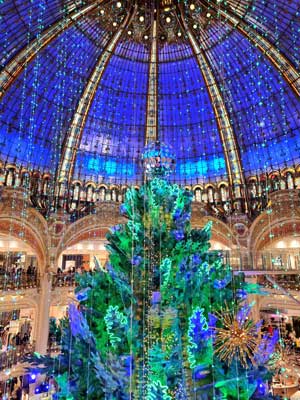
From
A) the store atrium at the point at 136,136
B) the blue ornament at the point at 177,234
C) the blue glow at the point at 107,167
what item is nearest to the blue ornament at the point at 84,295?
the blue ornament at the point at 177,234

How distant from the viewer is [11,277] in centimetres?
Result: 2200

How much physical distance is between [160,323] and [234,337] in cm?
182

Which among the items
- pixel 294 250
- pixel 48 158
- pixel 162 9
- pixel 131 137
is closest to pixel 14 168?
pixel 48 158

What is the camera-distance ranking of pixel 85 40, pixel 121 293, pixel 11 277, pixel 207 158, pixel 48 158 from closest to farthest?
pixel 121 293 → pixel 11 277 → pixel 85 40 → pixel 48 158 → pixel 207 158

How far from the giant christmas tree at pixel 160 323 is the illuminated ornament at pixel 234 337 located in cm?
2

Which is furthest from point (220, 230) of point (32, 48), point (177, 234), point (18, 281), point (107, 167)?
point (32, 48)

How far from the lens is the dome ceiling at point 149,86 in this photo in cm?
2159

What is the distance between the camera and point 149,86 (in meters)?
26.8

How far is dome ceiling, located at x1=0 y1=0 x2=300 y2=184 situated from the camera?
21594mm

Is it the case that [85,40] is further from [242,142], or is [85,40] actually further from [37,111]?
[242,142]

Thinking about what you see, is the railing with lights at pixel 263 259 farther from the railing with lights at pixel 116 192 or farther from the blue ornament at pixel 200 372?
the blue ornament at pixel 200 372

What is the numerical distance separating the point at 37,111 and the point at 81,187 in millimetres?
6776

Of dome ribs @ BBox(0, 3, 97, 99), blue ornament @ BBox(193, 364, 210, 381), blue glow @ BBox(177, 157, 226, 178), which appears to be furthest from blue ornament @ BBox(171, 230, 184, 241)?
blue glow @ BBox(177, 157, 226, 178)

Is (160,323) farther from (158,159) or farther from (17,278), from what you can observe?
(17,278)
